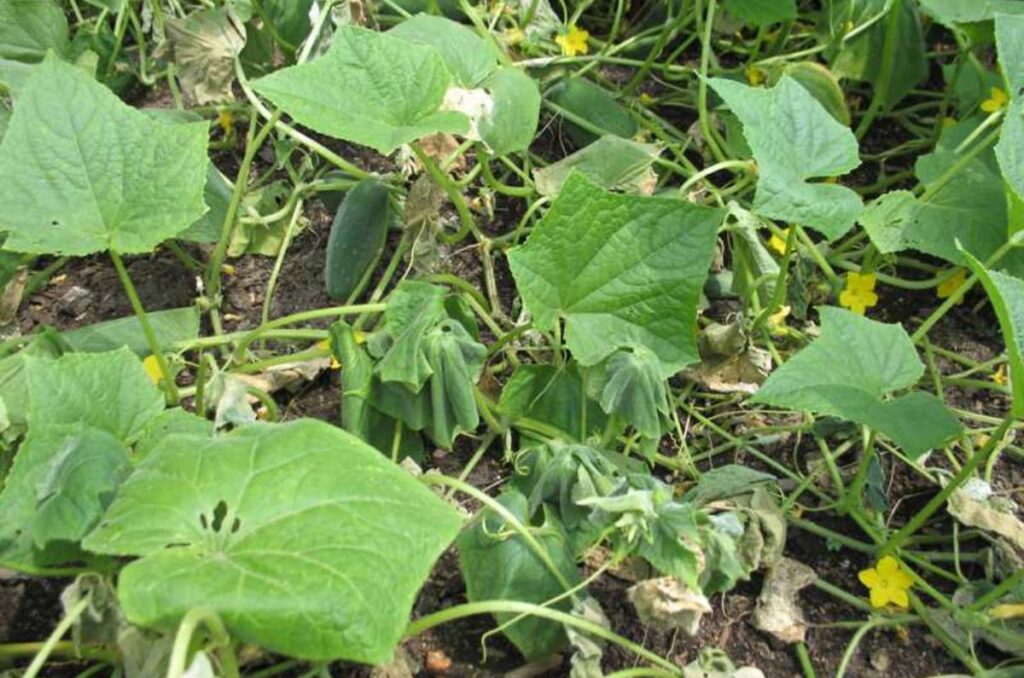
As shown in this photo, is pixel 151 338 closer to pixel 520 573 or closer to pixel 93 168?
pixel 93 168

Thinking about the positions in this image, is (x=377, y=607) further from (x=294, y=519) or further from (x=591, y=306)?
(x=591, y=306)

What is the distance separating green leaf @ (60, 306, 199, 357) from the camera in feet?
4.43

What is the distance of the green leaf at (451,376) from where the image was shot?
1177 millimetres

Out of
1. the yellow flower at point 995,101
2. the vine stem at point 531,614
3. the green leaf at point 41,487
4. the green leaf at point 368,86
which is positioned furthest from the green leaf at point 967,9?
the green leaf at point 41,487

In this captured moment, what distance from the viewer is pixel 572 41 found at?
1.79 meters

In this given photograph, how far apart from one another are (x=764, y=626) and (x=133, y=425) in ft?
2.22

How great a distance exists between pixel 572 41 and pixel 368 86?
0.61m

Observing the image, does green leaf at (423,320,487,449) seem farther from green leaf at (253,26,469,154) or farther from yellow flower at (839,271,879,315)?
yellow flower at (839,271,879,315)

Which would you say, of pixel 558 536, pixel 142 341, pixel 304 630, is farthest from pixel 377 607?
pixel 142 341

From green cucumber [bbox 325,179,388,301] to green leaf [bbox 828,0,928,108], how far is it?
2.45 feet

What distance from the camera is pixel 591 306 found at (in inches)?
48.8

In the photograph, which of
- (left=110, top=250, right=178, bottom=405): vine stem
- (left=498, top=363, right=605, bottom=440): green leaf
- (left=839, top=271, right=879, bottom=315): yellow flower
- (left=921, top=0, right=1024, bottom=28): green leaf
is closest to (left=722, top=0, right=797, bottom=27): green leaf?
(left=921, top=0, right=1024, bottom=28): green leaf

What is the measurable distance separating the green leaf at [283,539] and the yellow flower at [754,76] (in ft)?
3.75

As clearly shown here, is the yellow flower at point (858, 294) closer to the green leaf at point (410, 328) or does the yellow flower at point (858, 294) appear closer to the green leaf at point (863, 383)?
the green leaf at point (863, 383)
